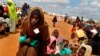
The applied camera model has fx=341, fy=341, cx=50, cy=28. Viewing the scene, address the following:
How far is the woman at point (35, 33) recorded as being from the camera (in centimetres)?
674

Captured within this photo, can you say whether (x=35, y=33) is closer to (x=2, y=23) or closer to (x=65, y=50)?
(x=65, y=50)

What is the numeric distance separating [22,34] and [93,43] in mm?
8058

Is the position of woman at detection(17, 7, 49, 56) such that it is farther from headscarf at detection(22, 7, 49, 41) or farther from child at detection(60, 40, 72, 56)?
child at detection(60, 40, 72, 56)

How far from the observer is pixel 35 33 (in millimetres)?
6773

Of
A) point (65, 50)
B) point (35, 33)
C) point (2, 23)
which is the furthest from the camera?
point (2, 23)

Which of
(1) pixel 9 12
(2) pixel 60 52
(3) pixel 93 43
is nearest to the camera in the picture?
(2) pixel 60 52

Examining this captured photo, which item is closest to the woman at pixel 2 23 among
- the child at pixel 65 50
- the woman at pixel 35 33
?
the child at pixel 65 50

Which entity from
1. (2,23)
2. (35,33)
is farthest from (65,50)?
(2,23)

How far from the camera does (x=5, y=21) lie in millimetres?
15453

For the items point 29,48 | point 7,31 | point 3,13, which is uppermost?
point 29,48

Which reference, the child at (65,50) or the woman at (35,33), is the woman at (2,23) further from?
the woman at (35,33)

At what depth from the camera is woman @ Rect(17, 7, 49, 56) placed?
6.74 metres

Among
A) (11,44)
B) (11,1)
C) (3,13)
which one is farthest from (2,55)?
(11,1)

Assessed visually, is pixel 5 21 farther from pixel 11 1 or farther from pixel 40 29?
pixel 40 29
